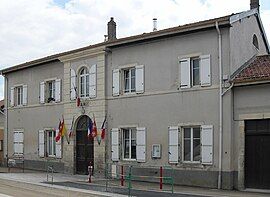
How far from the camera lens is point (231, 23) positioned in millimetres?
19141

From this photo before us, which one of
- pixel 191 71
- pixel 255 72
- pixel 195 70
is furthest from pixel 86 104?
pixel 255 72

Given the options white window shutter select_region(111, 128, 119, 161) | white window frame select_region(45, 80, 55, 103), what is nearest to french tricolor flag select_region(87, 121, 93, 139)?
white window shutter select_region(111, 128, 119, 161)

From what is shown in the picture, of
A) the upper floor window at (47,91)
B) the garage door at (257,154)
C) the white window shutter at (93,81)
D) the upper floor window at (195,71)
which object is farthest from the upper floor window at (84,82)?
the garage door at (257,154)

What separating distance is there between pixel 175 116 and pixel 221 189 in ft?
12.2

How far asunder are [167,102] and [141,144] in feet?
7.57

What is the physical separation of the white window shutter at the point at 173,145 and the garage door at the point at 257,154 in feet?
10.1

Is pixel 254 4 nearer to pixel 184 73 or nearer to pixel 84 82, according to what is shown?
pixel 184 73

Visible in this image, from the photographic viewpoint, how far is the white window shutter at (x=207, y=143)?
19266mm

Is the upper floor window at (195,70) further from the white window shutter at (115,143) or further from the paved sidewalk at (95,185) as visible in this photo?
the white window shutter at (115,143)

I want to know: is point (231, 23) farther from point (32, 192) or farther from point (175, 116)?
point (32, 192)

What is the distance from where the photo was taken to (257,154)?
60.7ft

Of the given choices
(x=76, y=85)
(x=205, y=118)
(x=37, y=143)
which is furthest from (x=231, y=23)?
(x=37, y=143)

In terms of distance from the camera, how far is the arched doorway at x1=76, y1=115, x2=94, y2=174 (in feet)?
81.0

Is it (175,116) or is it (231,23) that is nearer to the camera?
(231,23)
